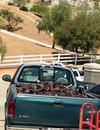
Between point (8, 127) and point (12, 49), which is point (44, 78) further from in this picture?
point (12, 49)

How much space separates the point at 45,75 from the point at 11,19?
58.9m

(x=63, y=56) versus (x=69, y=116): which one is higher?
(x=69, y=116)

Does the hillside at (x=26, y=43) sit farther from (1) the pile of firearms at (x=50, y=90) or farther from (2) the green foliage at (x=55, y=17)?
(1) the pile of firearms at (x=50, y=90)

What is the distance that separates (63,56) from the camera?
3994 cm

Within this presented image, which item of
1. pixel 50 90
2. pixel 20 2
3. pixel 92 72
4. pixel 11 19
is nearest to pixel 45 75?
pixel 50 90

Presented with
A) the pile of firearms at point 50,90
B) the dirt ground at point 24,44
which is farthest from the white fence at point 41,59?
the pile of firearms at point 50,90

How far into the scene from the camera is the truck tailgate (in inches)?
279

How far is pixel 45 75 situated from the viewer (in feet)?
34.1

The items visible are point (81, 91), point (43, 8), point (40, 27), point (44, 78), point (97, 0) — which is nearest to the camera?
point (81, 91)

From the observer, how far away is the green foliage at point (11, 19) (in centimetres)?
6712

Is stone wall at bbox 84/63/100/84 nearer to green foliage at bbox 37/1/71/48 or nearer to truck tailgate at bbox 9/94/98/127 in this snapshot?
truck tailgate at bbox 9/94/98/127

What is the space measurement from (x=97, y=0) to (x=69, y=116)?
471ft

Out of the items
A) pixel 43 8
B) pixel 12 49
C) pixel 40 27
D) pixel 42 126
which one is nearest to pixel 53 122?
pixel 42 126

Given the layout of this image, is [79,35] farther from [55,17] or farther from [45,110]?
[45,110]
